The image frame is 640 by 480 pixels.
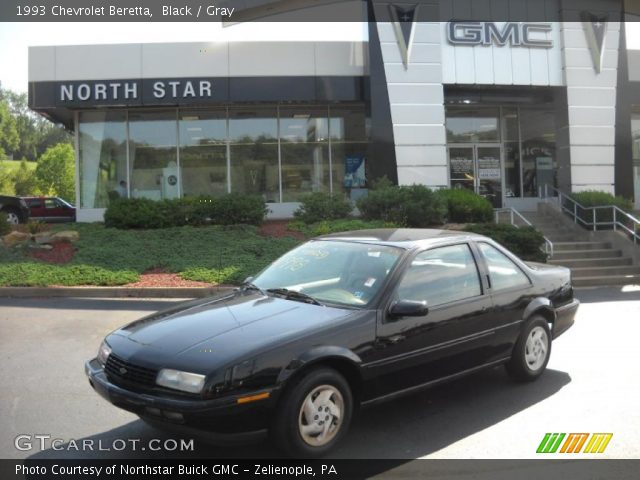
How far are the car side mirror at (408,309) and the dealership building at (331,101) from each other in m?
13.2

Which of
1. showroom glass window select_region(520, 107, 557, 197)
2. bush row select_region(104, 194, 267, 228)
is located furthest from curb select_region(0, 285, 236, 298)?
showroom glass window select_region(520, 107, 557, 197)

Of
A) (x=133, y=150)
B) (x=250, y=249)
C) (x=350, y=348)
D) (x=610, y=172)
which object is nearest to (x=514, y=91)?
(x=610, y=172)

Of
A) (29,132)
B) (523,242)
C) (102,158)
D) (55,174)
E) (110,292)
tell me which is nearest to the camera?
(110,292)

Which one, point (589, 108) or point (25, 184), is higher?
point (25, 184)

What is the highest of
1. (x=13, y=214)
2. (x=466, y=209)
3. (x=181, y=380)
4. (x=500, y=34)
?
(x=500, y=34)

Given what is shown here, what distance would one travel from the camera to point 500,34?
17484 mm

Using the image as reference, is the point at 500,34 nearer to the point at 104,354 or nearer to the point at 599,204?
the point at 599,204

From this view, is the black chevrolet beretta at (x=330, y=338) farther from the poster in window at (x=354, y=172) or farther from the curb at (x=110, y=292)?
the poster in window at (x=354, y=172)

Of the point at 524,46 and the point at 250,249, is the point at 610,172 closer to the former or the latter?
the point at 524,46

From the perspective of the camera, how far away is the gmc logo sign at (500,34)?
17.4 meters

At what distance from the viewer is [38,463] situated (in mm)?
3824

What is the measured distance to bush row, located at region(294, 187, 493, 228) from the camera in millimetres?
14648

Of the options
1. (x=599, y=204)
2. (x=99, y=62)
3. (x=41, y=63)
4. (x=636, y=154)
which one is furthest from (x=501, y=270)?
(x=636, y=154)

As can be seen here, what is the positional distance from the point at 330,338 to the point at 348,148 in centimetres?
1655
